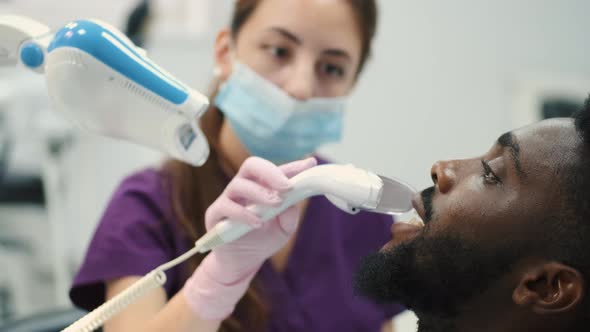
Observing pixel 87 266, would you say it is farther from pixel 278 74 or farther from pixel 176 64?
pixel 176 64

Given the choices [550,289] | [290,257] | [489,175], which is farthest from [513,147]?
[290,257]

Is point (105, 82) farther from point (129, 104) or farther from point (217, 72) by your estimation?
point (217, 72)

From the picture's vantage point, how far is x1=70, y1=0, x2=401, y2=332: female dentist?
3.20 ft

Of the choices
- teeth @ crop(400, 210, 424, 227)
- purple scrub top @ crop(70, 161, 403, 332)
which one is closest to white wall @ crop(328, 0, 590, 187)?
purple scrub top @ crop(70, 161, 403, 332)

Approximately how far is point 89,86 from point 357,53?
645 mm

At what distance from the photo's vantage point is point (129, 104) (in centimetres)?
66

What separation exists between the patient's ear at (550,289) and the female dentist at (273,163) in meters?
0.40

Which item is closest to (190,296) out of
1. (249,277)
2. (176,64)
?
(249,277)

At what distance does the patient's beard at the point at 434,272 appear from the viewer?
2.16 feet

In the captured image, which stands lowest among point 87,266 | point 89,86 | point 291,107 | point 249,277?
point 87,266

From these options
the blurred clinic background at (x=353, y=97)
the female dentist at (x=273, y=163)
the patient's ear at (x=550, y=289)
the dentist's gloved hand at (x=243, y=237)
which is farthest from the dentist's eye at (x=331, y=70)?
the blurred clinic background at (x=353, y=97)

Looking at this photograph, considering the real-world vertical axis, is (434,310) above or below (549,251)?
below

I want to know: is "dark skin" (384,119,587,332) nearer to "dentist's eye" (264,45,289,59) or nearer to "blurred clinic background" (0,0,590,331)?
"dentist's eye" (264,45,289,59)

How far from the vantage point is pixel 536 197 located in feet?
2.09
